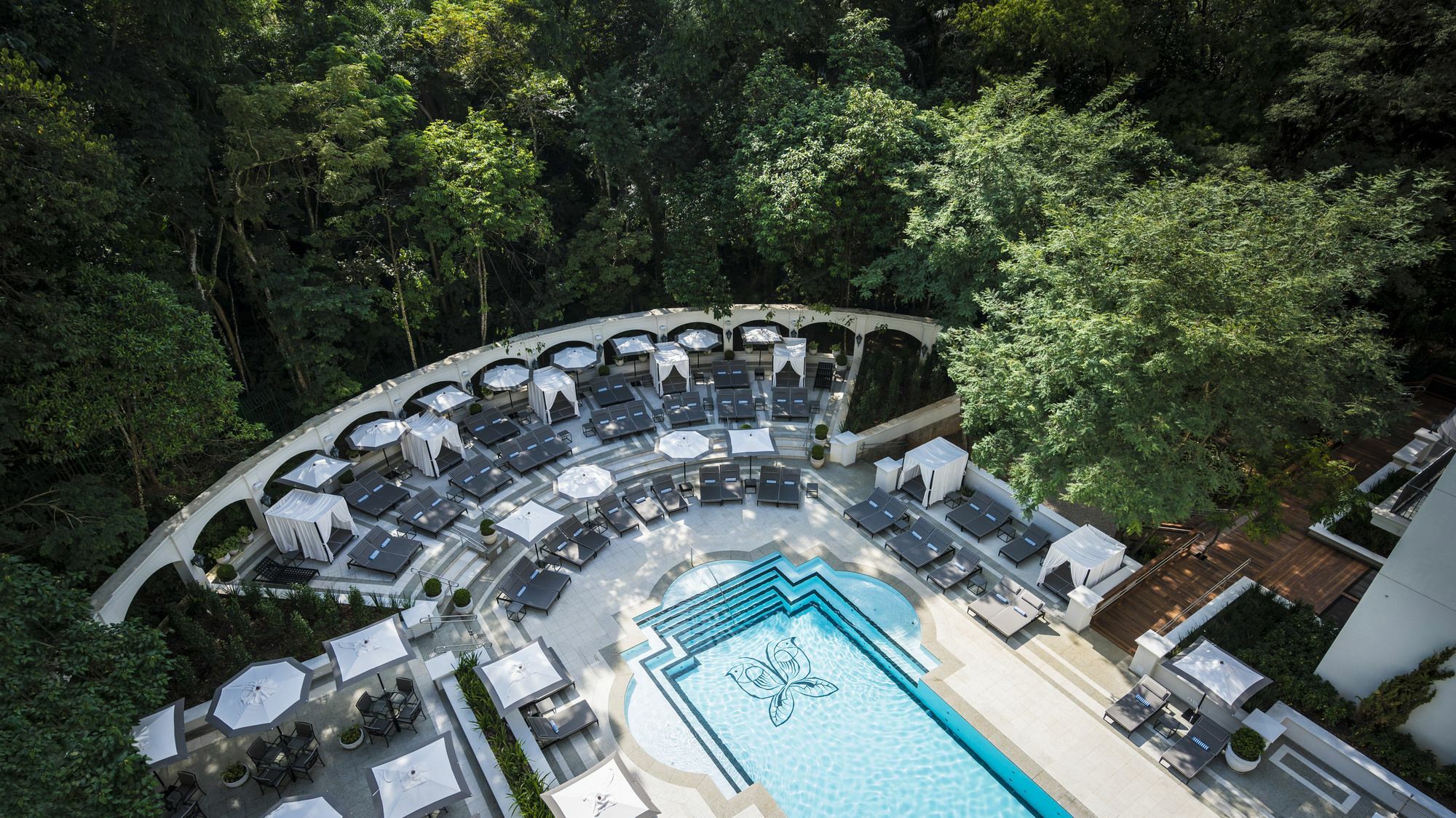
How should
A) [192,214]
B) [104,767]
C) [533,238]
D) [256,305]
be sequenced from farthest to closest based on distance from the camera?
1. [533,238]
2. [256,305]
3. [192,214]
4. [104,767]

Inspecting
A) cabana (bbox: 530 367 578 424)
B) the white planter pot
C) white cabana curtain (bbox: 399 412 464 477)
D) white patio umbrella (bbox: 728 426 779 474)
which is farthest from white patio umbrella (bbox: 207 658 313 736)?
the white planter pot

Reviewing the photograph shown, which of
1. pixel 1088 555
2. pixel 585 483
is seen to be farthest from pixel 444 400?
pixel 1088 555

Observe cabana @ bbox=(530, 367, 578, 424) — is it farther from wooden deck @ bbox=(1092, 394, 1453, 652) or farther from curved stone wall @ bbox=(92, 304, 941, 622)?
wooden deck @ bbox=(1092, 394, 1453, 652)

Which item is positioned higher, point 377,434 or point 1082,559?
point 377,434

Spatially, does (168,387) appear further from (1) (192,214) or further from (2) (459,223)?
(2) (459,223)

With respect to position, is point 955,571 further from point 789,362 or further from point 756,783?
point 789,362

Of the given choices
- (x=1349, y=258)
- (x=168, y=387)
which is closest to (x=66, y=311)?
(x=168, y=387)

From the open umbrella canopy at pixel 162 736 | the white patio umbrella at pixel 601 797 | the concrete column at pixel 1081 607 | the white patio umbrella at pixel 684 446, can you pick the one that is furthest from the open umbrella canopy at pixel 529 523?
the concrete column at pixel 1081 607
